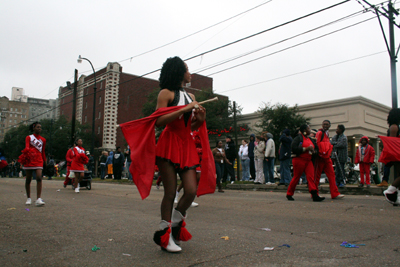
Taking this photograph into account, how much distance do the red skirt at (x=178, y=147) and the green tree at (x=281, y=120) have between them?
25.4 m

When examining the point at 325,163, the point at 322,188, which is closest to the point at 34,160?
the point at 325,163

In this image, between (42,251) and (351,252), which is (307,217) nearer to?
(351,252)

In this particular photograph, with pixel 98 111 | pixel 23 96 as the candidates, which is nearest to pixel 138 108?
pixel 98 111

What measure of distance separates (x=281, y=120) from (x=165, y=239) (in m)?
26.4

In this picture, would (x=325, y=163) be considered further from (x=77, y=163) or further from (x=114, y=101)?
(x=114, y=101)

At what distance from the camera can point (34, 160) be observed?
726 cm

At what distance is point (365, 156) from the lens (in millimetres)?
11203

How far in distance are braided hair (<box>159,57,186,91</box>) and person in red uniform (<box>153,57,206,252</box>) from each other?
0.04 ft

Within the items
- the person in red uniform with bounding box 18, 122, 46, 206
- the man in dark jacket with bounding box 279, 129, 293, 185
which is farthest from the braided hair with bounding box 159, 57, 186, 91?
the man in dark jacket with bounding box 279, 129, 293, 185

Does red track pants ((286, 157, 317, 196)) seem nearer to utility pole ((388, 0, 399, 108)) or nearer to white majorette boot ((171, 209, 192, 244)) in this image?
white majorette boot ((171, 209, 192, 244))

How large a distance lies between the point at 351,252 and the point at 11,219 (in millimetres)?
4833

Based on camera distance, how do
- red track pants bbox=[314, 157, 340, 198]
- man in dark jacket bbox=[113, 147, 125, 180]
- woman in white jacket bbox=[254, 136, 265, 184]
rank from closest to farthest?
red track pants bbox=[314, 157, 340, 198] < woman in white jacket bbox=[254, 136, 265, 184] < man in dark jacket bbox=[113, 147, 125, 180]

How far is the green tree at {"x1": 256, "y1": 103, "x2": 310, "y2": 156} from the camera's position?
28.1 meters

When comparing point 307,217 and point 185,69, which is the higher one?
point 185,69
